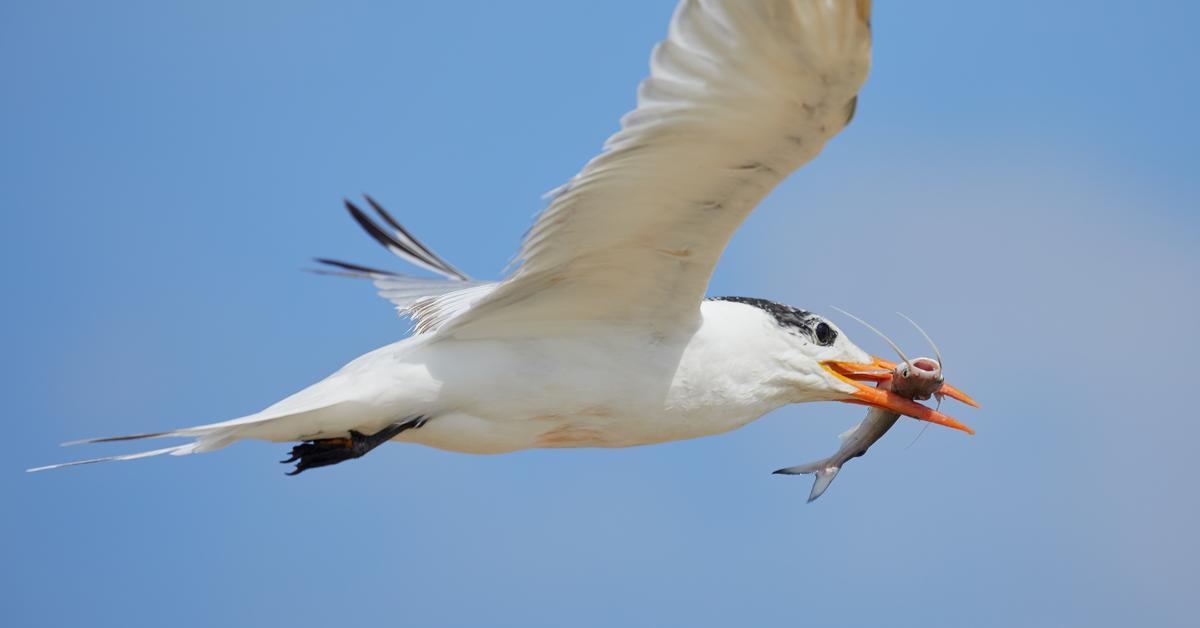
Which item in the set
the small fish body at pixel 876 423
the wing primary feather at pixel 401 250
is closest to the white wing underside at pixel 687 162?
the small fish body at pixel 876 423

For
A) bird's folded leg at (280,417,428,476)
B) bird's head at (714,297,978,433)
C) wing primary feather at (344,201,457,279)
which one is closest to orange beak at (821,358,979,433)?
bird's head at (714,297,978,433)

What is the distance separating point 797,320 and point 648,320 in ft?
2.91

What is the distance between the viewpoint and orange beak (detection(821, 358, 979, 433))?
26.5ft

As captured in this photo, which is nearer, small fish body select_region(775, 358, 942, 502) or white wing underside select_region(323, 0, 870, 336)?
white wing underside select_region(323, 0, 870, 336)

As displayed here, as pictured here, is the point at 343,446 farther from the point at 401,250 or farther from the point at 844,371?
the point at 401,250

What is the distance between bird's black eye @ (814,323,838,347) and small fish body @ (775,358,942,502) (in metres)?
0.41

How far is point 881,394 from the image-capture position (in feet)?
26.8

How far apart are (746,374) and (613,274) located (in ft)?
2.84

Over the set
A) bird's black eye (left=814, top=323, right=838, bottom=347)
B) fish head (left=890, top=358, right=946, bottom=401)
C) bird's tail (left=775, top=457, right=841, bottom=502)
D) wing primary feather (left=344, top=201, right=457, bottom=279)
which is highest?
wing primary feather (left=344, top=201, right=457, bottom=279)

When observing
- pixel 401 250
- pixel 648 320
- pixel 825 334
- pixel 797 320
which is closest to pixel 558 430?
pixel 648 320

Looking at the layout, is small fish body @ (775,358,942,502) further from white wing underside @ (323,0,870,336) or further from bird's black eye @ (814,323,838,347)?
white wing underside @ (323,0,870,336)

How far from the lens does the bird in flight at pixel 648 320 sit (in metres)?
6.09

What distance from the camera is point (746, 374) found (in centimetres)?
758

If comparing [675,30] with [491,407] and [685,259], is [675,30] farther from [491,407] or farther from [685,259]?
[491,407]
